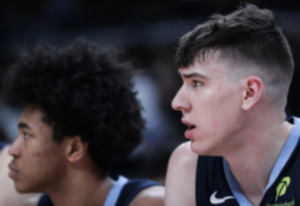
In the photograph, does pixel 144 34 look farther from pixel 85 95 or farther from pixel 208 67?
pixel 208 67

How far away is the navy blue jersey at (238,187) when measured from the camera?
2133 mm

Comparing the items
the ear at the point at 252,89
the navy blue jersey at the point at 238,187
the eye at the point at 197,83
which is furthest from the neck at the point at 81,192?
the ear at the point at 252,89

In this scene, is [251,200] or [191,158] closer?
[251,200]

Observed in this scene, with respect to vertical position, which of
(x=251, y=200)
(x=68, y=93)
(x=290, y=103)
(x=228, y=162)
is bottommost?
(x=290, y=103)

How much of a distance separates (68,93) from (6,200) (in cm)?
81

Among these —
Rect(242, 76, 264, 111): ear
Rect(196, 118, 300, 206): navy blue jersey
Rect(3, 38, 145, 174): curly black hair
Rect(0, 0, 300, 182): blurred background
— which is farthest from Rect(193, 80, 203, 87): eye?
Rect(0, 0, 300, 182): blurred background

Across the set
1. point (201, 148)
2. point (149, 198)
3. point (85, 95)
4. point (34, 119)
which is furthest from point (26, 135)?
point (201, 148)

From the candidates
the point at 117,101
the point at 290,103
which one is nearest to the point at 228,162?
the point at 117,101

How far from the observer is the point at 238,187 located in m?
2.29

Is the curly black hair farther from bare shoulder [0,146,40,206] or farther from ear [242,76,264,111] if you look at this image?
ear [242,76,264,111]

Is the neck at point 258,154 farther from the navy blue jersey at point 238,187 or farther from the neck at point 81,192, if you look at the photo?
the neck at point 81,192

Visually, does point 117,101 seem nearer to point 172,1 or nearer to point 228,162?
point 228,162

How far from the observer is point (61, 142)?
9.03ft

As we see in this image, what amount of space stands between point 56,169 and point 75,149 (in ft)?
0.48
